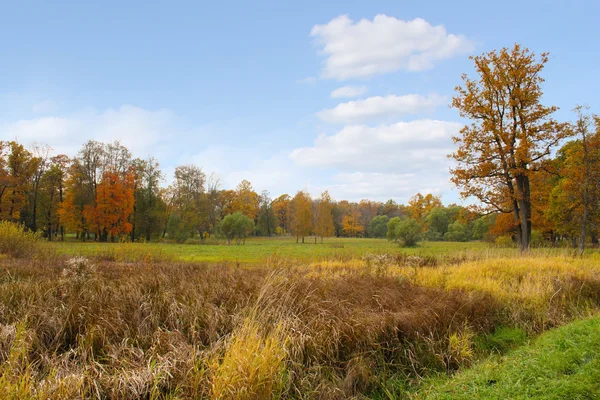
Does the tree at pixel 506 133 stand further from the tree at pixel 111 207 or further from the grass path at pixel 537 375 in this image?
the tree at pixel 111 207

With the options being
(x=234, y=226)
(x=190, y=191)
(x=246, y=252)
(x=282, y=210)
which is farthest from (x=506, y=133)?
(x=282, y=210)

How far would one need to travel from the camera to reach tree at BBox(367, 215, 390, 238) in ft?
266

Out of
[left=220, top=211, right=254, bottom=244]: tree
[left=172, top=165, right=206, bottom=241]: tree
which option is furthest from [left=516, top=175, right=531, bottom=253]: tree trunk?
[left=172, top=165, right=206, bottom=241]: tree

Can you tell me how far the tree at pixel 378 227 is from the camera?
81.0 m

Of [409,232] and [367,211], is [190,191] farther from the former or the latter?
[367,211]

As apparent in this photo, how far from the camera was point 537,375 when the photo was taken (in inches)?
156

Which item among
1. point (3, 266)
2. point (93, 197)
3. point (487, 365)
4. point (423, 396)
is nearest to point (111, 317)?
point (423, 396)

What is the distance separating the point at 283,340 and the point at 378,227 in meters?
78.8

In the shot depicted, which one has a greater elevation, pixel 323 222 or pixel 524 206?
pixel 524 206

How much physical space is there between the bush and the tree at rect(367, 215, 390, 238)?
7181cm

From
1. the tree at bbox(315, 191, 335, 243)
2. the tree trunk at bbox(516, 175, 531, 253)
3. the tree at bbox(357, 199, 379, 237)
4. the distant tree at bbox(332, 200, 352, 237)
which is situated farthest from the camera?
the tree at bbox(357, 199, 379, 237)

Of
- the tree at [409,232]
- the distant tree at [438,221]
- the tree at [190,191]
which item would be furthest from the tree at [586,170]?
the distant tree at [438,221]

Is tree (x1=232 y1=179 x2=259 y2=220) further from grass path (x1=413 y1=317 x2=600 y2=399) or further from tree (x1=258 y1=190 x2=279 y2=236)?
grass path (x1=413 y1=317 x2=600 y2=399)

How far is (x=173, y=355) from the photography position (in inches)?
158
